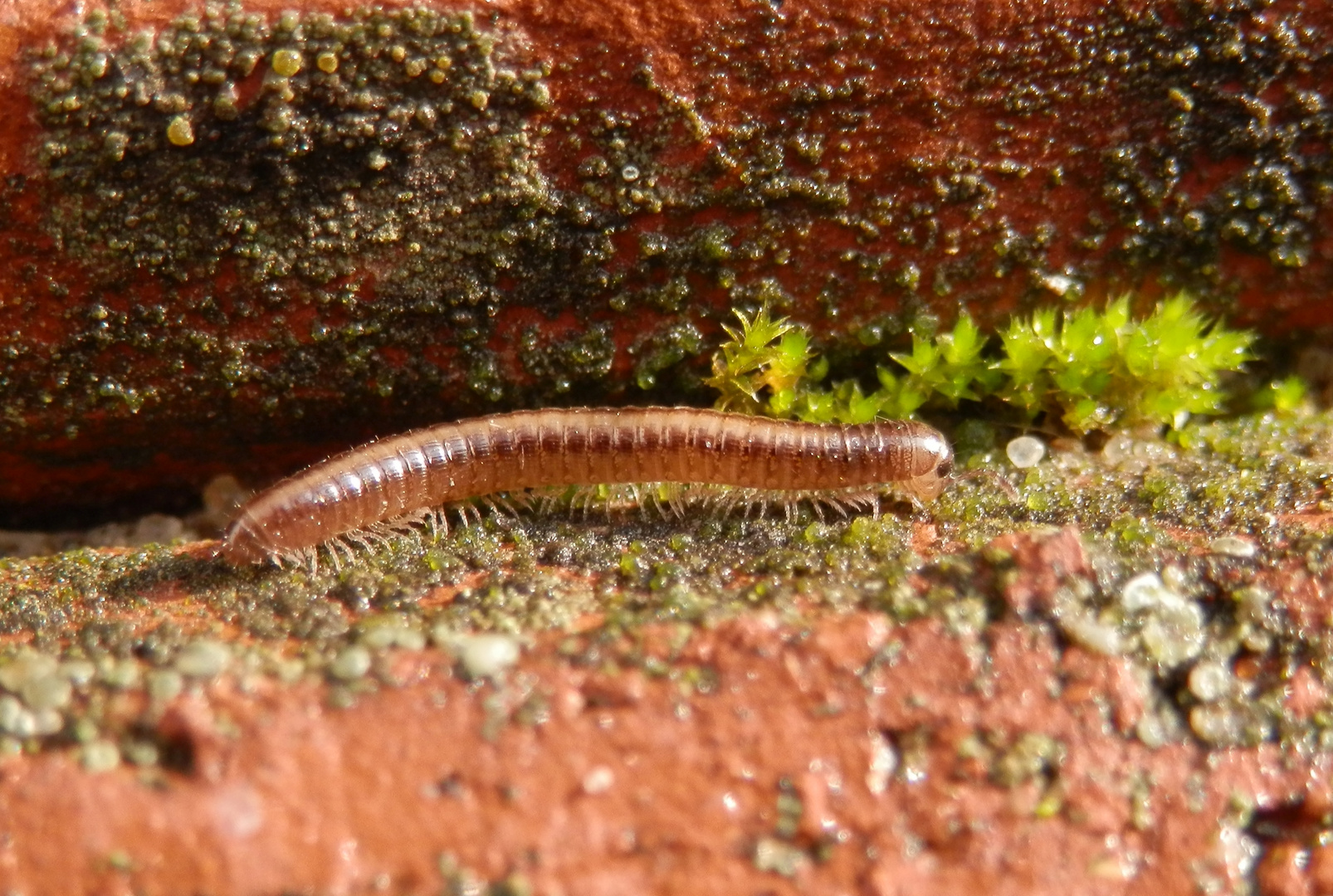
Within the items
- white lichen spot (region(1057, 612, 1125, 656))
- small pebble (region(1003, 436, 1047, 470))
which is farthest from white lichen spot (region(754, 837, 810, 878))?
small pebble (region(1003, 436, 1047, 470))

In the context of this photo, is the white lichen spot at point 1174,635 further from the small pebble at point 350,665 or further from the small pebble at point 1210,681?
the small pebble at point 350,665

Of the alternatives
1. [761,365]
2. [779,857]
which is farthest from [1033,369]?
[779,857]

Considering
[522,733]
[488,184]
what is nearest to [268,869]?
[522,733]

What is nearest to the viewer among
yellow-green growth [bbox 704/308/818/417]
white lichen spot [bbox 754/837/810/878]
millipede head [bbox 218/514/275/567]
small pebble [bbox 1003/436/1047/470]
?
white lichen spot [bbox 754/837/810/878]

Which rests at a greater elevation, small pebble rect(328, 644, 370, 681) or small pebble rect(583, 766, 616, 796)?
small pebble rect(328, 644, 370, 681)

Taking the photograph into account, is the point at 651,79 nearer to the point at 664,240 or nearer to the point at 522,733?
the point at 664,240

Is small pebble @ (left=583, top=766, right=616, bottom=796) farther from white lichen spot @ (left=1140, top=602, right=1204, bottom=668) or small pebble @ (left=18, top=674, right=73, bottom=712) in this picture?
white lichen spot @ (left=1140, top=602, right=1204, bottom=668)
